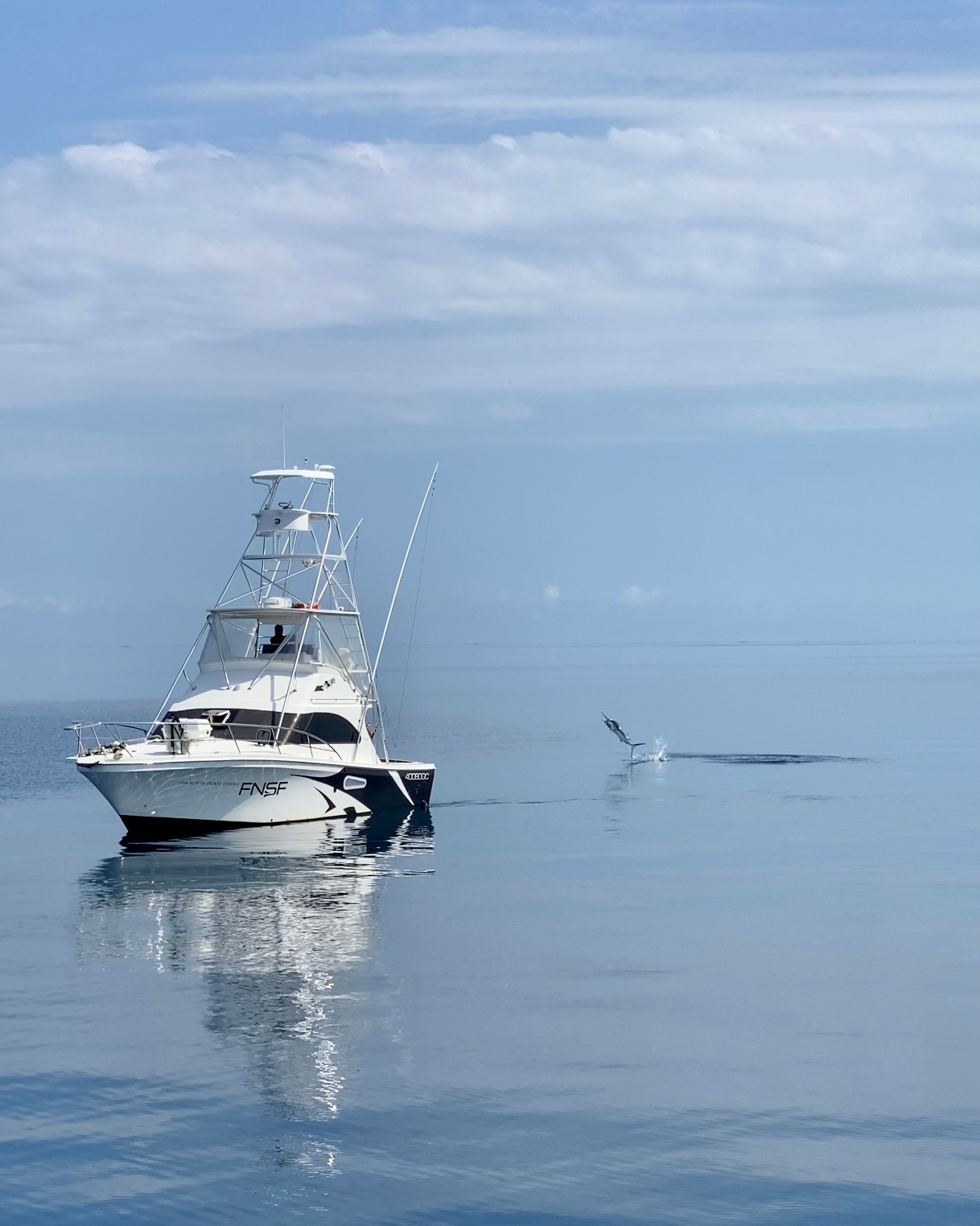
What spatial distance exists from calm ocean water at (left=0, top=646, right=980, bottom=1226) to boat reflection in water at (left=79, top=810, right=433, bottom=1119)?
0.33 ft

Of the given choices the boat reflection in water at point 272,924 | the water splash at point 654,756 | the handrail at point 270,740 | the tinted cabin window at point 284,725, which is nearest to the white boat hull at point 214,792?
the boat reflection in water at point 272,924

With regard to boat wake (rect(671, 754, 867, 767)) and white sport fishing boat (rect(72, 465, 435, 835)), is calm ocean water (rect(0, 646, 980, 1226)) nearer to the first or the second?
white sport fishing boat (rect(72, 465, 435, 835))

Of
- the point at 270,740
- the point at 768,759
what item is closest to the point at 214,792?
the point at 270,740

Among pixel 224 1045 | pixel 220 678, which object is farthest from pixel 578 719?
pixel 224 1045

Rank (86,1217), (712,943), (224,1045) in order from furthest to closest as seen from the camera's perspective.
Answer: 1. (712,943)
2. (224,1045)
3. (86,1217)

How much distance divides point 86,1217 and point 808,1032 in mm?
11246

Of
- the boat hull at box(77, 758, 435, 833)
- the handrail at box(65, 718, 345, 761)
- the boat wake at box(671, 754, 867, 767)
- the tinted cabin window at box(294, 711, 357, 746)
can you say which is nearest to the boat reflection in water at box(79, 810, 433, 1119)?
the boat hull at box(77, 758, 435, 833)

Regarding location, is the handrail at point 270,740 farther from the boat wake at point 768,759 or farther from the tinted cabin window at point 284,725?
the boat wake at point 768,759

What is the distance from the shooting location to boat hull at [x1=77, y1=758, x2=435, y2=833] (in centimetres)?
4253

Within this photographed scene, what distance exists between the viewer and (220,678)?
1907 inches

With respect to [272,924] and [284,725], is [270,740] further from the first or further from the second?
[272,924]

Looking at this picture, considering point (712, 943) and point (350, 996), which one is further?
point (712, 943)

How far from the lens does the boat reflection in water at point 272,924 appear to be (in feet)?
71.2

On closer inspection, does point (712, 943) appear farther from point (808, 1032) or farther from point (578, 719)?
point (578, 719)
